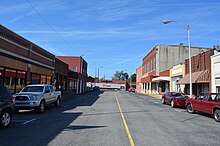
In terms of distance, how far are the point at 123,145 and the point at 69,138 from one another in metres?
2.00

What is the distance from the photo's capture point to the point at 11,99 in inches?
402

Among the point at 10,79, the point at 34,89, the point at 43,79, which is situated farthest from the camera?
the point at 43,79

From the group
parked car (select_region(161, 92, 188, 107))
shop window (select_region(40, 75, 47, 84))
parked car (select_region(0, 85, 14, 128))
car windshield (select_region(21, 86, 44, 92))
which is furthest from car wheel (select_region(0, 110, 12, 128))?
shop window (select_region(40, 75, 47, 84))

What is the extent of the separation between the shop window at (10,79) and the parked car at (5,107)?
29.3ft

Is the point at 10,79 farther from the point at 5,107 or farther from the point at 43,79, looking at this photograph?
the point at 5,107

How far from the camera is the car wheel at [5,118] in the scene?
9.36 m

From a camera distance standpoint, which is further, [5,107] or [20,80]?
[20,80]

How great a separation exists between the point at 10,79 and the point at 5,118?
398 inches

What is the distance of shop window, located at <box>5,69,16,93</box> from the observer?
18.3 meters

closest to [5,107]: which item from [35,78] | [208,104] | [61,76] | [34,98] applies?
[34,98]

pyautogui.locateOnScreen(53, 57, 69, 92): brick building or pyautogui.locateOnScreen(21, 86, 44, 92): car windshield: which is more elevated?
pyautogui.locateOnScreen(53, 57, 69, 92): brick building

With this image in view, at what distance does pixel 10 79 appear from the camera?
746 inches

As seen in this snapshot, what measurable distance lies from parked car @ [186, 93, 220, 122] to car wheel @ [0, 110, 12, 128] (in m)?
11.1

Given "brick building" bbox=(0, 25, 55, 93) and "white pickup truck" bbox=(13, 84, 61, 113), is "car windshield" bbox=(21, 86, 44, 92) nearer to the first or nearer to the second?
"white pickup truck" bbox=(13, 84, 61, 113)
